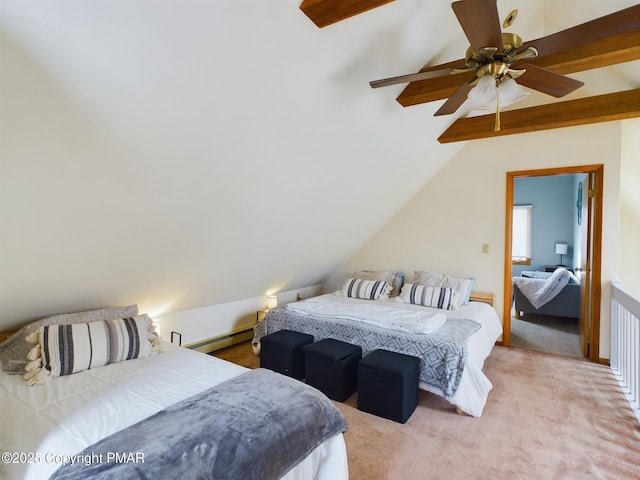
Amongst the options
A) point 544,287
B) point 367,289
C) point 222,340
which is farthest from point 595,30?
point 544,287

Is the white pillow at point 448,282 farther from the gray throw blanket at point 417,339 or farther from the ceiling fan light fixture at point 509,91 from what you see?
the ceiling fan light fixture at point 509,91

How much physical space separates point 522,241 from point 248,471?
6.92 metres

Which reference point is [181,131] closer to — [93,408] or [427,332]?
[93,408]

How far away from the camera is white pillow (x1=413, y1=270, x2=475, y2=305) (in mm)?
3639

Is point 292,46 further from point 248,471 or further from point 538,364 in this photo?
point 538,364

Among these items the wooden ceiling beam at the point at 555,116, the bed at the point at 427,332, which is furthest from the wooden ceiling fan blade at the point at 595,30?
the bed at the point at 427,332

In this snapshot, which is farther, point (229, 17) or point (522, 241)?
point (522, 241)

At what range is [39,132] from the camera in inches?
53.2

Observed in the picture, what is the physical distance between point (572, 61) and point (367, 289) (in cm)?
275

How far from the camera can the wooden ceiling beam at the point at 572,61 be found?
1911mm

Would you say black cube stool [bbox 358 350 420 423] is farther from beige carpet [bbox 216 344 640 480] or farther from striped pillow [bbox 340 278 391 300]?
striped pillow [bbox 340 278 391 300]

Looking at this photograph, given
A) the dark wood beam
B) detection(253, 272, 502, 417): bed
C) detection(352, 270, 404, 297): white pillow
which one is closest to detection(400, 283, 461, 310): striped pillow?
detection(253, 272, 502, 417): bed

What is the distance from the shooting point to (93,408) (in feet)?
4.99

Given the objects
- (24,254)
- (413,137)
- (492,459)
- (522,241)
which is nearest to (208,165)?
(24,254)
